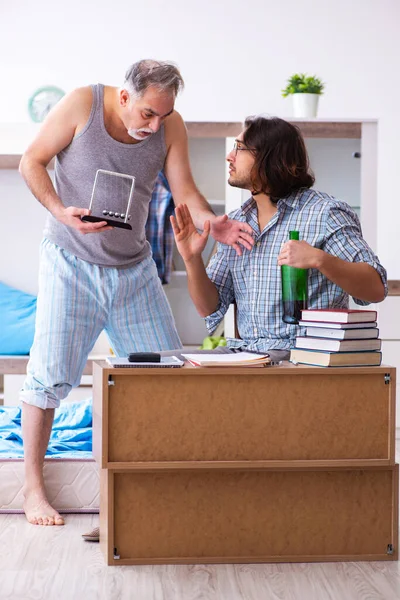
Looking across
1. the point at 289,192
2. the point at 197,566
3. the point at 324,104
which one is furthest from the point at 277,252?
the point at 324,104

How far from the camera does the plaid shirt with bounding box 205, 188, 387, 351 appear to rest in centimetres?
238

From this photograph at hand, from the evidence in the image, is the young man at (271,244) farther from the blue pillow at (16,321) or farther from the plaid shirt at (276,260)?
the blue pillow at (16,321)

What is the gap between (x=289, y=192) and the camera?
252cm

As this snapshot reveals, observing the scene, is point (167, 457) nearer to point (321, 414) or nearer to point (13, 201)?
point (321, 414)

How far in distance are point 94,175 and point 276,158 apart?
0.55 meters

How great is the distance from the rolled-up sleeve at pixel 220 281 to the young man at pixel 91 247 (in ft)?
0.40

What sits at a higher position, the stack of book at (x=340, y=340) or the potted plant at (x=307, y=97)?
the potted plant at (x=307, y=97)

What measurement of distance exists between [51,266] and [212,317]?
0.50 metres

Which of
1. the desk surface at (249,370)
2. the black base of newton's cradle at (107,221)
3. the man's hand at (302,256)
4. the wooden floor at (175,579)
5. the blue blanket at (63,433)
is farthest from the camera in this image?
the blue blanket at (63,433)

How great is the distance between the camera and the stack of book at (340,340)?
2.10 m

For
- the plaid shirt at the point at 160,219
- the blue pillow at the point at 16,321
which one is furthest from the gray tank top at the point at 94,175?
the blue pillow at the point at 16,321

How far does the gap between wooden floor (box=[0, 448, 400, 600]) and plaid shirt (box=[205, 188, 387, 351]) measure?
619 mm

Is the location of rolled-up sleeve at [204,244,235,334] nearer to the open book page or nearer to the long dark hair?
the long dark hair

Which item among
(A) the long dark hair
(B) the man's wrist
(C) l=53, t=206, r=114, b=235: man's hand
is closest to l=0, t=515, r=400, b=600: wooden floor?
(B) the man's wrist
